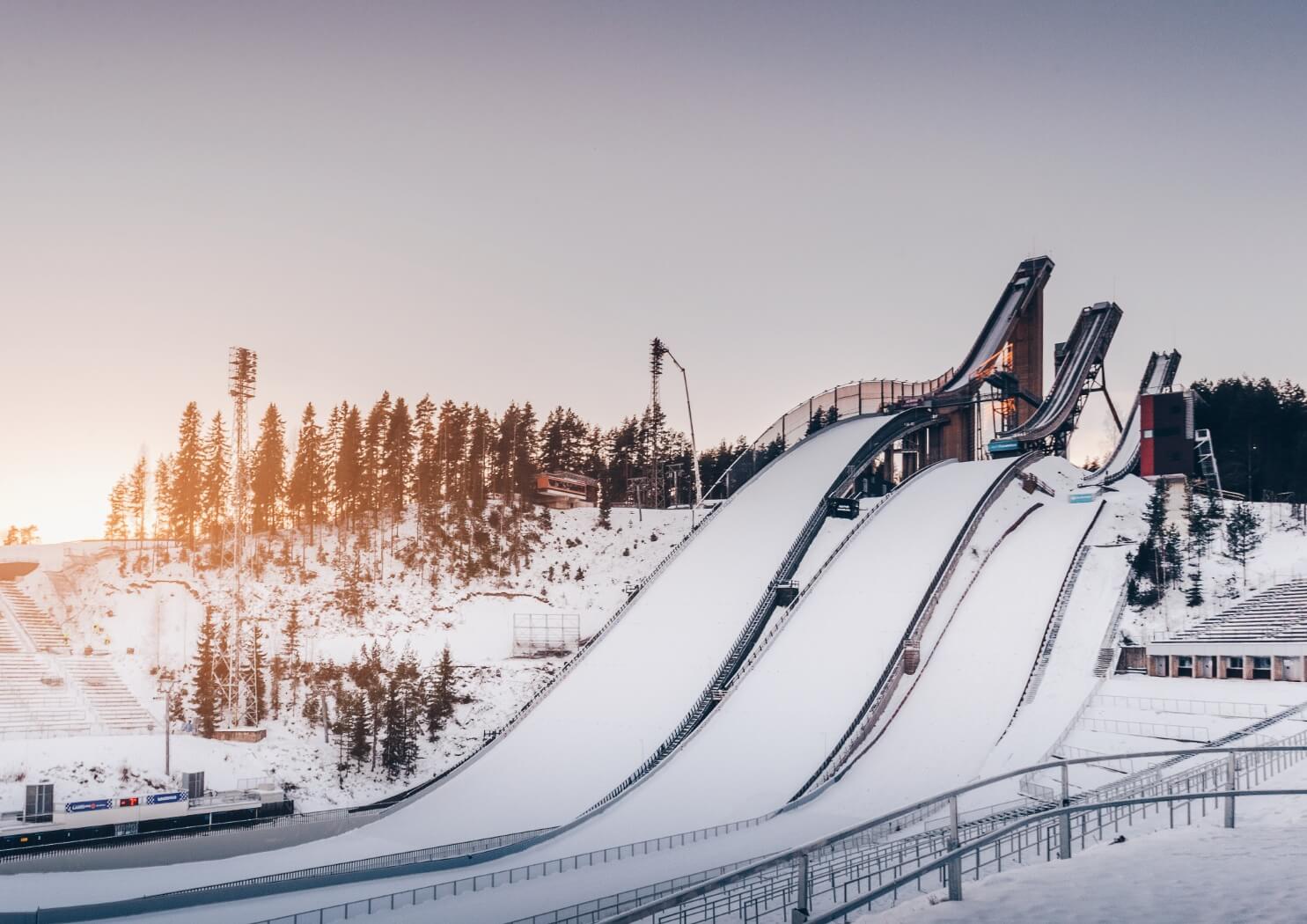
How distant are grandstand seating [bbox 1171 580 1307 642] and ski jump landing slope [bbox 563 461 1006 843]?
647 centimetres

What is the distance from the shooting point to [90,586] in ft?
149

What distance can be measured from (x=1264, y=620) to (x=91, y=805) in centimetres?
2673

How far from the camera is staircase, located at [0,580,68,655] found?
123 feet

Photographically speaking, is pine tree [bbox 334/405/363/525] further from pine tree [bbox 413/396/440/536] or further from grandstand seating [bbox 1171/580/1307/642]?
grandstand seating [bbox 1171/580/1307/642]

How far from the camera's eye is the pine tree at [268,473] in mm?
57125

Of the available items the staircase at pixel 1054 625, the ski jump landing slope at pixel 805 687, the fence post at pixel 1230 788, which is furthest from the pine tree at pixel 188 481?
the fence post at pixel 1230 788

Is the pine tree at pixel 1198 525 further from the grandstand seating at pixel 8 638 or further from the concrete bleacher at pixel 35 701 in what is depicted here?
the grandstand seating at pixel 8 638

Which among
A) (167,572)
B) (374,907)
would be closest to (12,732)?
(167,572)

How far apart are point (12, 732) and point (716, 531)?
21.7 m

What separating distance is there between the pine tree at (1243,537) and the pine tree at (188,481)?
45.1 m

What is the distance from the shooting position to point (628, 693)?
25453 millimetres

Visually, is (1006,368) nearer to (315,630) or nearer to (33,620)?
(315,630)

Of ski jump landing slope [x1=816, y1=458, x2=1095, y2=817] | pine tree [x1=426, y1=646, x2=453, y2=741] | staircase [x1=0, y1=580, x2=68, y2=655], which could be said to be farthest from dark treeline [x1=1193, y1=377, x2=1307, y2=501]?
staircase [x1=0, y1=580, x2=68, y2=655]

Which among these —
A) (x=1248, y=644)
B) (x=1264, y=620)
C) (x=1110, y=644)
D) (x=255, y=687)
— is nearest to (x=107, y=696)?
(x=255, y=687)
